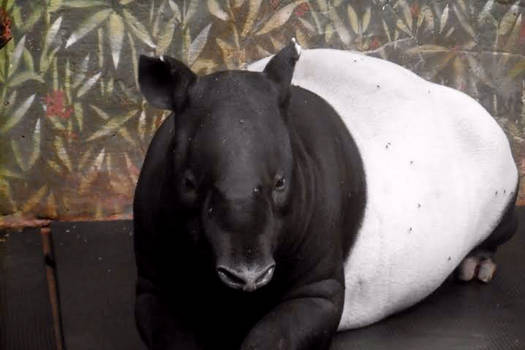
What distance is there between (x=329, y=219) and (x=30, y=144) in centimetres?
176

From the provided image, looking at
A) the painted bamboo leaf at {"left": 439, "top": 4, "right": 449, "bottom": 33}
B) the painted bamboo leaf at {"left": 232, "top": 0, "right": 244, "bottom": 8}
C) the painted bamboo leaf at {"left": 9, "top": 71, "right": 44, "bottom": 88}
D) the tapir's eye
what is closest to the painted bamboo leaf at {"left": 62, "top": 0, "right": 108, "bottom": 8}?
the painted bamboo leaf at {"left": 9, "top": 71, "right": 44, "bottom": 88}

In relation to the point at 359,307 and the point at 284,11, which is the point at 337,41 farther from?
the point at 359,307

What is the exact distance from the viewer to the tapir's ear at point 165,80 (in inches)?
126

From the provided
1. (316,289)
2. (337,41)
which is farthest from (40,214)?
(316,289)

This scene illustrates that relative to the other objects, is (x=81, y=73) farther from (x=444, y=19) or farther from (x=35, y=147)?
(x=444, y=19)

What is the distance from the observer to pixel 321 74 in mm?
4023

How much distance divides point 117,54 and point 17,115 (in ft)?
1.56

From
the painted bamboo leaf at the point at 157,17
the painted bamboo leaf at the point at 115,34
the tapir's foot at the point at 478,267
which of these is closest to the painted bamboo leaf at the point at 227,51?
the painted bamboo leaf at the point at 157,17

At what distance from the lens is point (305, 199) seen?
333cm

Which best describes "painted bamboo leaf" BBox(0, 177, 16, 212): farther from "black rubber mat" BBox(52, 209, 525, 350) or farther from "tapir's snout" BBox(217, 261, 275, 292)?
"tapir's snout" BBox(217, 261, 275, 292)

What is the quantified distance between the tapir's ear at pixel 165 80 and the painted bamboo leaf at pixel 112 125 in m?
1.58

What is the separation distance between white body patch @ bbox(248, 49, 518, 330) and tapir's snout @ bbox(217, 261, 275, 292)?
0.90 meters

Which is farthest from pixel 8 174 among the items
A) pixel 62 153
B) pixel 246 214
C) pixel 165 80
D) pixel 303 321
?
pixel 246 214

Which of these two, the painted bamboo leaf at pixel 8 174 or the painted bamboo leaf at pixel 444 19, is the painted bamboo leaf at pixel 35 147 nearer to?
the painted bamboo leaf at pixel 8 174
